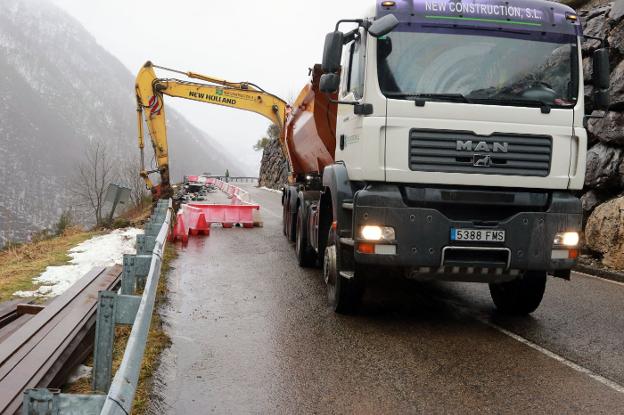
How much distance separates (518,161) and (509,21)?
147 centimetres

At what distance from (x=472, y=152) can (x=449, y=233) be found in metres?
0.83

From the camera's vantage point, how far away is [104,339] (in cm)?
384

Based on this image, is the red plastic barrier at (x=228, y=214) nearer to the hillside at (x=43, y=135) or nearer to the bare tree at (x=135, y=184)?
the bare tree at (x=135, y=184)

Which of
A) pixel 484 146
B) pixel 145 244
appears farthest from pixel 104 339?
pixel 484 146

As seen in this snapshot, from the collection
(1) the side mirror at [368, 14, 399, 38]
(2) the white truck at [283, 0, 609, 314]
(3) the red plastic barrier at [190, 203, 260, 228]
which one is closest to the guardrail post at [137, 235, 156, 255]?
(2) the white truck at [283, 0, 609, 314]

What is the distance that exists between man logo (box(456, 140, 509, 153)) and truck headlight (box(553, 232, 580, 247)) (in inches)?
39.8

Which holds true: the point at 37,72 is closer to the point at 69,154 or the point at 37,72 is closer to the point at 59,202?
the point at 69,154

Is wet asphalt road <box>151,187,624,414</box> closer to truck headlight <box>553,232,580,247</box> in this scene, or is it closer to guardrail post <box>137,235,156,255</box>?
guardrail post <box>137,235,156,255</box>

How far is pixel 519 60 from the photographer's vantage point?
19.5 ft

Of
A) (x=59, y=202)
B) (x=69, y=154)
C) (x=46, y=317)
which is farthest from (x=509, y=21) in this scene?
(x=69, y=154)

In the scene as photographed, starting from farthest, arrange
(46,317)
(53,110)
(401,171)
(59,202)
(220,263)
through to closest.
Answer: (53,110), (59,202), (220,263), (401,171), (46,317)

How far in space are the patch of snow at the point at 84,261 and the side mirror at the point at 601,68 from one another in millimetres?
7009

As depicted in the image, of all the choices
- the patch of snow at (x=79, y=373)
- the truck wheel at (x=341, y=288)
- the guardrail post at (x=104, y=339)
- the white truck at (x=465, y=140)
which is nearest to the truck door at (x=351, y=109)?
the white truck at (x=465, y=140)

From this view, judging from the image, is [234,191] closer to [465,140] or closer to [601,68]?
[601,68]
